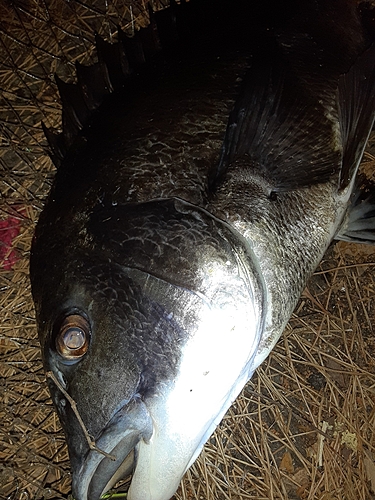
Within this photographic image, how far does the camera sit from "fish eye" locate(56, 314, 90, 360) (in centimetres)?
155

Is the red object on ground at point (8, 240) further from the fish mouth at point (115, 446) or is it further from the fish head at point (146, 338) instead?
the fish mouth at point (115, 446)

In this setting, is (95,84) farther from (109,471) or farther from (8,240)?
(109,471)

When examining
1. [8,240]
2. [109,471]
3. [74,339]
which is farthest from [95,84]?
[109,471]

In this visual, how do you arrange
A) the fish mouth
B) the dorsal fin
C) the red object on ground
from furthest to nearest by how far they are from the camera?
the red object on ground → the dorsal fin → the fish mouth

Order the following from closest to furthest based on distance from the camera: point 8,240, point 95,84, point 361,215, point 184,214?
point 184,214
point 95,84
point 361,215
point 8,240

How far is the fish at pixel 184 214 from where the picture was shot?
1520 mm

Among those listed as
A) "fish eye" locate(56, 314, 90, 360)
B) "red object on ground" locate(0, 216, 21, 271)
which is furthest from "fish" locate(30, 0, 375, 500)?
"red object on ground" locate(0, 216, 21, 271)

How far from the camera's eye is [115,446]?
4.81ft

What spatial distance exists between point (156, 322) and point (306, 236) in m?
0.80

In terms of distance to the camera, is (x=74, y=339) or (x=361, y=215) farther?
(x=361, y=215)

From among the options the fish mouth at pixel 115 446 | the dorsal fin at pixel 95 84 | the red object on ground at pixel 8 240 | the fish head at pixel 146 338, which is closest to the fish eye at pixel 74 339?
the fish head at pixel 146 338

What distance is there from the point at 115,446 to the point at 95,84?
1.44 meters

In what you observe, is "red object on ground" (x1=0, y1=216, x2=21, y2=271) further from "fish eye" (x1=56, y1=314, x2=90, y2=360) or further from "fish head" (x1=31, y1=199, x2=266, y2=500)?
"fish eye" (x1=56, y1=314, x2=90, y2=360)

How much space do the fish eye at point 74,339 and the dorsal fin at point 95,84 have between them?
808 mm
